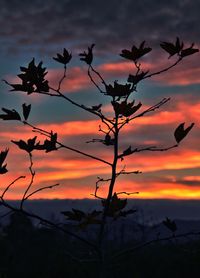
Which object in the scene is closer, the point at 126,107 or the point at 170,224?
the point at 126,107

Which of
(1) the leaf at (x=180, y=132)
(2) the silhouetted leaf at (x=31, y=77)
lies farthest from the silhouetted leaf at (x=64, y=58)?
(1) the leaf at (x=180, y=132)

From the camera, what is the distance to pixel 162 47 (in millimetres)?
4156

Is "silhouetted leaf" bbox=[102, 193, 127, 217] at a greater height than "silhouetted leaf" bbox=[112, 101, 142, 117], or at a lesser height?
lesser

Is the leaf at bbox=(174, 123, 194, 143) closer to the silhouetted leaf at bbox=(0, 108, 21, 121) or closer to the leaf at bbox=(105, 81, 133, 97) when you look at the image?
the leaf at bbox=(105, 81, 133, 97)

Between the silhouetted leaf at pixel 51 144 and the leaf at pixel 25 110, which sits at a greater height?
the leaf at pixel 25 110

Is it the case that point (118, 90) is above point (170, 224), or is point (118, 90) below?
above

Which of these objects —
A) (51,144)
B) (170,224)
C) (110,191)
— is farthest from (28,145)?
(170,224)

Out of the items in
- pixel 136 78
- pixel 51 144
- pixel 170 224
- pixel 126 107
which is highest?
pixel 136 78

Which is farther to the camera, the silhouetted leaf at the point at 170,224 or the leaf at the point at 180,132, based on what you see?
the silhouetted leaf at the point at 170,224

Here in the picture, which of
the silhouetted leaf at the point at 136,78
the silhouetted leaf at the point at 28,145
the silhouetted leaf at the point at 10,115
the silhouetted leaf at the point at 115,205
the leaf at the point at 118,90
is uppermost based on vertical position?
the silhouetted leaf at the point at 136,78

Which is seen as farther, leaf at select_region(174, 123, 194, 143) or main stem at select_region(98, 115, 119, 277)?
main stem at select_region(98, 115, 119, 277)

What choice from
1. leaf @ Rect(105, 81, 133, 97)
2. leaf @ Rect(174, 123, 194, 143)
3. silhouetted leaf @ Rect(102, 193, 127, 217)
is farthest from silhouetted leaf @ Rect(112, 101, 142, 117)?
silhouetted leaf @ Rect(102, 193, 127, 217)

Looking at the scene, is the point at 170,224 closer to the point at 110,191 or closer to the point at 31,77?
the point at 110,191

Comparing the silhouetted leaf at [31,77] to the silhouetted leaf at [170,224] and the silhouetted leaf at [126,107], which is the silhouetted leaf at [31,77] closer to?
the silhouetted leaf at [126,107]
